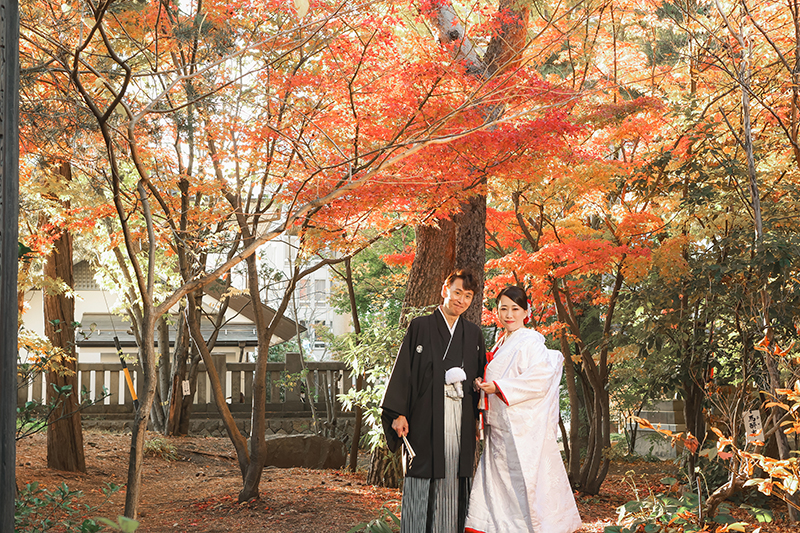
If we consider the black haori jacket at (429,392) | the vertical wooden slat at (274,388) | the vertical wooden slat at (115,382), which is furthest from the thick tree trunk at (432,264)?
the vertical wooden slat at (115,382)

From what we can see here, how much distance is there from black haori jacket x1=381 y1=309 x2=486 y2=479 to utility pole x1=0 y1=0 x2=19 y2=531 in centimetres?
213

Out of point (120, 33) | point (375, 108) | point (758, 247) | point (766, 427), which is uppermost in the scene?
point (120, 33)

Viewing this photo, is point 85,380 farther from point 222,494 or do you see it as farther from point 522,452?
point 522,452

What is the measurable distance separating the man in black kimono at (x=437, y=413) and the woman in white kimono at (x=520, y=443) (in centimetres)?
12

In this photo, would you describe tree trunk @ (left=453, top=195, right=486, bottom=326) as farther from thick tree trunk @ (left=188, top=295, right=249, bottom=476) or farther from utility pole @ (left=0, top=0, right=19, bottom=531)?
utility pole @ (left=0, top=0, right=19, bottom=531)

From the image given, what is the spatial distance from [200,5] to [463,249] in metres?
3.42

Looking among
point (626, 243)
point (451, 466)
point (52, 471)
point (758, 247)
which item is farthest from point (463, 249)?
point (52, 471)

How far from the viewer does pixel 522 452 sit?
150 inches

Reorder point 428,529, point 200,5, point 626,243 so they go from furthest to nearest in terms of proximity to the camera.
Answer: point 626,243
point 200,5
point 428,529

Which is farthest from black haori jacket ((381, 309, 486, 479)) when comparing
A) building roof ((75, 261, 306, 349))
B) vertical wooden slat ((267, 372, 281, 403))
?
building roof ((75, 261, 306, 349))

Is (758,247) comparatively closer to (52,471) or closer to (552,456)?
(552,456)

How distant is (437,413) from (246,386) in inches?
333

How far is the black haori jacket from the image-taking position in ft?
12.4

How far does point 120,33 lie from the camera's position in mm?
5996
